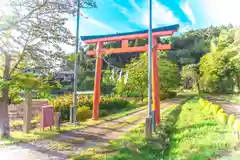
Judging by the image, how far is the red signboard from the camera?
8930mm

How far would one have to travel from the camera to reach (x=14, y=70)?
8219mm

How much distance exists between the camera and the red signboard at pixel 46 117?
8.93 metres

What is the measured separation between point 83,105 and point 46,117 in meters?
7.23

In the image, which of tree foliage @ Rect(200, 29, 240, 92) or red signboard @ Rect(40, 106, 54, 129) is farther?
tree foliage @ Rect(200, 29, 240, 92)

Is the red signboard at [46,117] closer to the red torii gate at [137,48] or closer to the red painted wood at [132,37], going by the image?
the red torii gate at [137,48]

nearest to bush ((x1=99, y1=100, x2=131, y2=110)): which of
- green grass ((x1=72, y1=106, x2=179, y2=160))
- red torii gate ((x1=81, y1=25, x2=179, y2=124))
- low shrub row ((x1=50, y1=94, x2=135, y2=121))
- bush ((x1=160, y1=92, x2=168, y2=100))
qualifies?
low shrub row ((x1=50, y1=94, x2=135, y2=121))

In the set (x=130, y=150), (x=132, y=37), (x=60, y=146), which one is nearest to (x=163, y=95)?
(x=132, y=37)

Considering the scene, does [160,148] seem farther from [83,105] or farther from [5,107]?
[83,105]

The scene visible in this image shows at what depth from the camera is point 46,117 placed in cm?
903

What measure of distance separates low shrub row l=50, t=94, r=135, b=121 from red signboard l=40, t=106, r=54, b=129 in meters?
4.43

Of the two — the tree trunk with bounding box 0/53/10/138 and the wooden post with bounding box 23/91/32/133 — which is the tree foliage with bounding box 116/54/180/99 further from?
the tree trunk with bounding box 0/53/10/138

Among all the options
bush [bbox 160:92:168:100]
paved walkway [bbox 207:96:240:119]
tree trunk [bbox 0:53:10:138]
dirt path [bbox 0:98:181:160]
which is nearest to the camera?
dirt path [bbox 0:98:181:160]

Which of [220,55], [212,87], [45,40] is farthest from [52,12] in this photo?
[212,87]

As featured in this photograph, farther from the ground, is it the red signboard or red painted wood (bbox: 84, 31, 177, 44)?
red painted wood (bbox: 84, 31, 177, 44)
